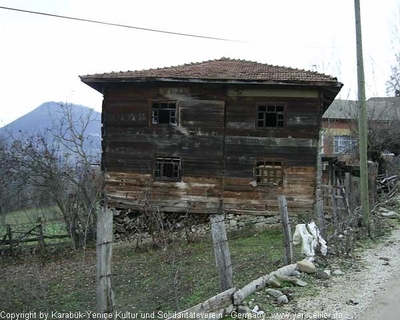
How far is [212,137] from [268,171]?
8.27ft

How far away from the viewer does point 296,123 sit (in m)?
15.2

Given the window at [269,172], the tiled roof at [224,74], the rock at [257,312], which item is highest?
the tiled roof at [224,74]

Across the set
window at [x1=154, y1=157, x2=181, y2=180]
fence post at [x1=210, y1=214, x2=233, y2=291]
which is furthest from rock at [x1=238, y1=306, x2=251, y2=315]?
window at [x1=154, y1=157, x2=181, y2=180]

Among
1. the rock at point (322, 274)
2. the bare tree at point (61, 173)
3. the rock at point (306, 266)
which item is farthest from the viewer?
the bare tree at point (61, 173)

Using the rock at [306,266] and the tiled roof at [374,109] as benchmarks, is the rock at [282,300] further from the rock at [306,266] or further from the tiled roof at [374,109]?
the tiled roof at [374,109]

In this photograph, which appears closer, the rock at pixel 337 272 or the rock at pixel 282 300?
the rock at pixel 282 300

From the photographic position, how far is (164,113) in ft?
53.9

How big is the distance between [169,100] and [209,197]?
163 inches

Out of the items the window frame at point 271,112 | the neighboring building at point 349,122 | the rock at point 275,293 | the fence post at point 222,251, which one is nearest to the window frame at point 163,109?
the window frame at point 271,112

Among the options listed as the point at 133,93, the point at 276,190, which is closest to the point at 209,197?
the point at 276,190

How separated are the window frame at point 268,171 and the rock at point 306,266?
8.11 m

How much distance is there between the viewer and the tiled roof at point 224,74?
14859 millimetres

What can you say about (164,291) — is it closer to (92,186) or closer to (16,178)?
(92,186)

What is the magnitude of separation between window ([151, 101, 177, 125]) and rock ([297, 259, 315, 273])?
9.70 m
